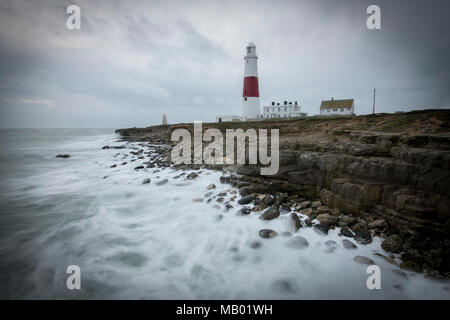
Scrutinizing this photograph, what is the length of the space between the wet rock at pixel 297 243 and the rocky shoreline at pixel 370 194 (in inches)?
0.9

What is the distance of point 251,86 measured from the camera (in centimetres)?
2509

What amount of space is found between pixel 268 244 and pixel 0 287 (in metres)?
5.42

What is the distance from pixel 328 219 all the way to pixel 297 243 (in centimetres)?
111

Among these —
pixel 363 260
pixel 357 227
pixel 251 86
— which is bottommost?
pixel 363 260

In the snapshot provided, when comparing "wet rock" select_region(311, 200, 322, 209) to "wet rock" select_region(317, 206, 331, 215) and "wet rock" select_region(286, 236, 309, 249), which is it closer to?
"wet rock" select_region(317, 206, 331, 215)

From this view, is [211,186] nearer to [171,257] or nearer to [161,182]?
[161,182]

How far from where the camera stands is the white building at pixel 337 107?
33.5 metres

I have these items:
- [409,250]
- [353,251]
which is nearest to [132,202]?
[353,251]

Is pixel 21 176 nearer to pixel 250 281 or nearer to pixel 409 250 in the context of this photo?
pixel 250 281

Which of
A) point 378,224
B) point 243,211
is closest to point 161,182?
point 243,211

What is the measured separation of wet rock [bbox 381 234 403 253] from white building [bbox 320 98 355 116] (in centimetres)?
3621

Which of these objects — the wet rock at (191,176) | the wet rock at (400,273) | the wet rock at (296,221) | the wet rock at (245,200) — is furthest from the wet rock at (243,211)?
the wet rock at (191,176)

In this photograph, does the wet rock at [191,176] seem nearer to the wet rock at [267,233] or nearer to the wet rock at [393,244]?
the wet rock at [267,233]

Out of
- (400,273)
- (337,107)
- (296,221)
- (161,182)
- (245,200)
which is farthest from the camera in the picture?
(337,107)
